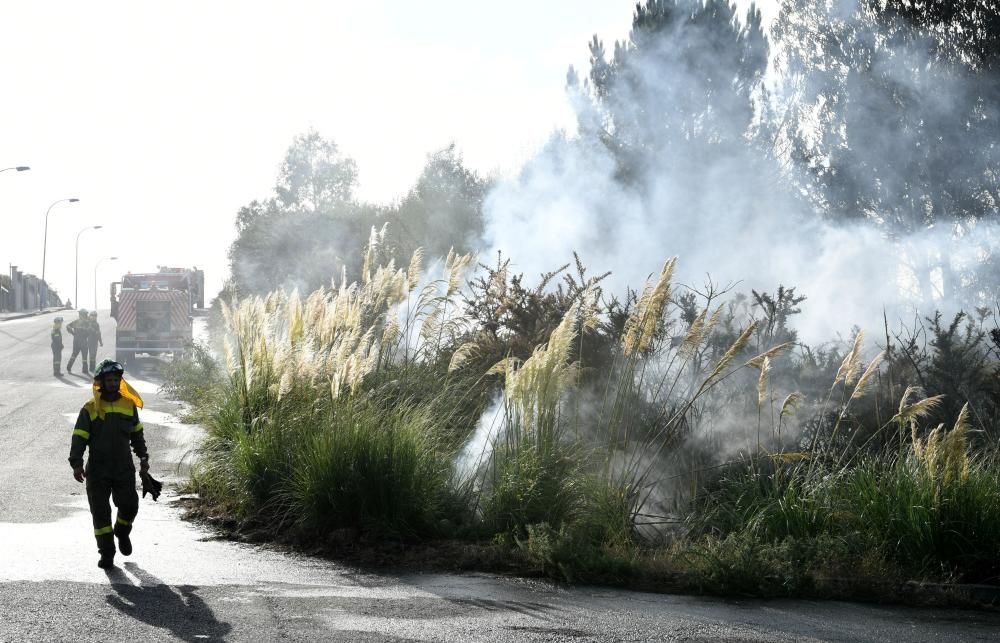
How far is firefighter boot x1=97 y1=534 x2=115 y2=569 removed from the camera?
6582 mm

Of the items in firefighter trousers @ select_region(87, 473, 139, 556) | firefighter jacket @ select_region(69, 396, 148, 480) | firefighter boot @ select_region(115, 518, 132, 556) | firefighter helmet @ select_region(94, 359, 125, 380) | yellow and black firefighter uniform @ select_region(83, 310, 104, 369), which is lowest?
firefighter boot @ select_region(115, 518, 132, 556)

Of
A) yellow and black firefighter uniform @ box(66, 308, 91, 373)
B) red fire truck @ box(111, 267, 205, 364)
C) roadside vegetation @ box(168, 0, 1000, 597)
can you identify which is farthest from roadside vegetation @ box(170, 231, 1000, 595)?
red fire truck @ box(111, 267, 205, 364)

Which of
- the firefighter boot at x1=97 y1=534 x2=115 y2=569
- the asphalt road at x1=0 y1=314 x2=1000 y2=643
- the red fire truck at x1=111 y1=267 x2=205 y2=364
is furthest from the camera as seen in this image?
the red fire truck at x1=111 y1=267 x2=205 y2=364

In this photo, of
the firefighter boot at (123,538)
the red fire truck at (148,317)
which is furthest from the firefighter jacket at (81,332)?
the firefighter boot at (123,538)

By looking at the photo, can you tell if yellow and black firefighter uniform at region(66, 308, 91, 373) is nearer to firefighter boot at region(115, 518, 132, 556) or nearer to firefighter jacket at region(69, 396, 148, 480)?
firefighter jacket at region(69, 396, 148, 480)

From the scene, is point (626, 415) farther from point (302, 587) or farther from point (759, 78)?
point (759, 78)

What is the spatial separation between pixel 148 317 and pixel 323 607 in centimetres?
2769

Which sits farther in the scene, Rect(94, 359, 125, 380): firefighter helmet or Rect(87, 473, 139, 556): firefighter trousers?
Rect(94, 359, 125, 380): firefighter helmet

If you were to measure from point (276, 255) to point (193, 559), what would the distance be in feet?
123

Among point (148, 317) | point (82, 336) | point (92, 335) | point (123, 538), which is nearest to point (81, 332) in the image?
point (82, 336)

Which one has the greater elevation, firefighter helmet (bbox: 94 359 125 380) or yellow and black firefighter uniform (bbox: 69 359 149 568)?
firefighter helmet (bbox: 94 359 125 380)

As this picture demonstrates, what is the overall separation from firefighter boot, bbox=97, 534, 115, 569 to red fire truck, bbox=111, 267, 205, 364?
82.3ft

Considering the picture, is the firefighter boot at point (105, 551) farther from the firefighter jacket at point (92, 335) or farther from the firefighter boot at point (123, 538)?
the firefighter jacket at point (92, 335)

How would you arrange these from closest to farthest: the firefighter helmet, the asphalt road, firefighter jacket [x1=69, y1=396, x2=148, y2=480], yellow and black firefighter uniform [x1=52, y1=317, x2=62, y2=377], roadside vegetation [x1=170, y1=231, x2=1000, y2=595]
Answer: the asphalt road
roadside vegetation [x1=170, y1=231, x2=1000, y2=595]
firefighter jacket [x1=69, y1=396, x2=148, y2=480]
the firefighter helmet
yellow and black firefighter uniform [x1=52, y1=317, x2=62, y2=377]
